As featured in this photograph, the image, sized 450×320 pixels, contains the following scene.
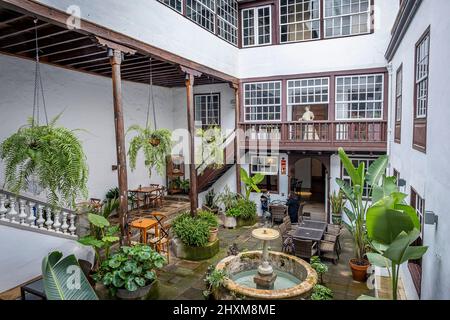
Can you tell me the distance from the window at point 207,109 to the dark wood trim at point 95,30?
4.09 metres

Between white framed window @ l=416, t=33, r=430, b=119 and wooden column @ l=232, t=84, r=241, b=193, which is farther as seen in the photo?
wooden column @ l=232, t=84, r=241, b=193

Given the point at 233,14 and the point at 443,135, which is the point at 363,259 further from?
the point at 233,14

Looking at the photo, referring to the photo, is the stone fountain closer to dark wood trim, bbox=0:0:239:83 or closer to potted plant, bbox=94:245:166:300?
potted plant, bbox=94:245:166:300

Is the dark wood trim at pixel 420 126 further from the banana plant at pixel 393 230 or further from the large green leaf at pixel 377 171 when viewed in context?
the banana plant at pixel 393 230

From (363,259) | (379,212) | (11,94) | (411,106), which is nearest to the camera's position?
(379,212)

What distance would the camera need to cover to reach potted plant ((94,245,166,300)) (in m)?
6.48

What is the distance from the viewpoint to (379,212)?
4.23m

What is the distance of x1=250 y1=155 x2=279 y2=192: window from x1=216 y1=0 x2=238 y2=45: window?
535 centimetres

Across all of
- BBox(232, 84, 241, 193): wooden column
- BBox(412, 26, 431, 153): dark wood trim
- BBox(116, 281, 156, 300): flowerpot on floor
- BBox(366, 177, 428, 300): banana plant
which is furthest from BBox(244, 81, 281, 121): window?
BBox(366, 177, 428, 300): banana plant

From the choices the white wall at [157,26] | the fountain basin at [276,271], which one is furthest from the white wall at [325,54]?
the fountain basin at [276,271]

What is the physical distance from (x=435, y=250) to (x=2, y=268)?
26.7 ft

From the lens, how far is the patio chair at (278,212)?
12.3 meters

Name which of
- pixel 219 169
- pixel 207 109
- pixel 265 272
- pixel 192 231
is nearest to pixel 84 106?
pixel 219 169

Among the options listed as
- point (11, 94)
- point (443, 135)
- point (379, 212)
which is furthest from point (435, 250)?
point (11, 94)
